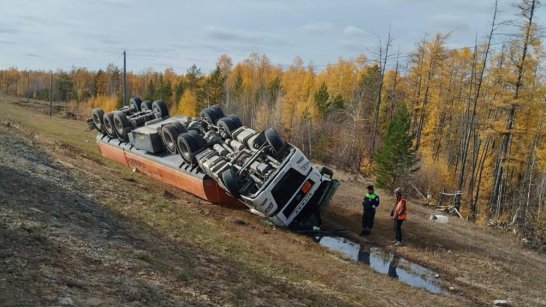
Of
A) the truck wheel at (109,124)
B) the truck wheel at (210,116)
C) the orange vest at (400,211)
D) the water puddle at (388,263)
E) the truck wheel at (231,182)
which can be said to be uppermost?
the truck wheel at (210,116)

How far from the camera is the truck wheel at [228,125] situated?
1582 centimetres

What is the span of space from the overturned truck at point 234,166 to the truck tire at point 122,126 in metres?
0.64

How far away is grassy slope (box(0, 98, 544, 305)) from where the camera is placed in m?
8.20

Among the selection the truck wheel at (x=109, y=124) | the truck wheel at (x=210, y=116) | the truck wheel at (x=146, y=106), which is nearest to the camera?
the truck wheel at (x=210, y=116)

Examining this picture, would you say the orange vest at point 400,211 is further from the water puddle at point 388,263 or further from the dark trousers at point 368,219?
the water puddle at point 388,263

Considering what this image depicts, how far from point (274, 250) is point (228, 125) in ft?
20.1

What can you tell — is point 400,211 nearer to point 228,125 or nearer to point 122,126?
point 228,125

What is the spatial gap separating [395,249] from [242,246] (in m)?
4.62

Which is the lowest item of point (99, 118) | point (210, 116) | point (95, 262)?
point (95, 262)

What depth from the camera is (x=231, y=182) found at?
12.7 m

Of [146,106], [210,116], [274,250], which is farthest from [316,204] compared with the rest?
[146,106]

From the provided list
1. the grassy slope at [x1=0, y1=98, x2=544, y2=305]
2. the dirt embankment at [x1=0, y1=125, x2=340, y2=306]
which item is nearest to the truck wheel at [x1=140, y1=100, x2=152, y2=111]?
the grassy slope at [x1=0, y1=98, x2=544, y2=305]

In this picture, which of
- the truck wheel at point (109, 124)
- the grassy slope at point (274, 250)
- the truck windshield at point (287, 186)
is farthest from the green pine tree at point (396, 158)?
the truck windshield at point (287, 186)

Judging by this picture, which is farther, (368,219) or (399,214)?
(368,219)
